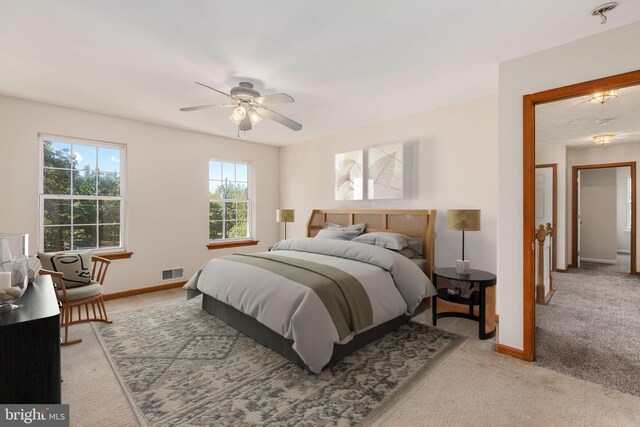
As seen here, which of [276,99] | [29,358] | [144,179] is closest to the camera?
[29,358]

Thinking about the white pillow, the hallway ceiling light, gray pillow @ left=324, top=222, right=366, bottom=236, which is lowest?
the white pillow

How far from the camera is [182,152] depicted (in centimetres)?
498

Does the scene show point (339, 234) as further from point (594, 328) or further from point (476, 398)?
point (594, 328)

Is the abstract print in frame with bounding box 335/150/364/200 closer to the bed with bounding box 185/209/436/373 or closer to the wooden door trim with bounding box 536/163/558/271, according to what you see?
the bed with bounding box 185/209/436/373

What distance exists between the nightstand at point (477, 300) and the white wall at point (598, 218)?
4.06ft

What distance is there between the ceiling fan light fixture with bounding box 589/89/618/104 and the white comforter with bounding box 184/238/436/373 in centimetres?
208

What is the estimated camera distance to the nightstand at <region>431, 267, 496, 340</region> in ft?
9.65

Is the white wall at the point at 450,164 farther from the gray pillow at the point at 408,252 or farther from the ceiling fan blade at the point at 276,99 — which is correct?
the ceiling fan blade at the point at 276,99

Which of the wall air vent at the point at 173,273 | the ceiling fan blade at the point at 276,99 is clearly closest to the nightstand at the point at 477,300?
the ceiling fan blade at the point at 276,99

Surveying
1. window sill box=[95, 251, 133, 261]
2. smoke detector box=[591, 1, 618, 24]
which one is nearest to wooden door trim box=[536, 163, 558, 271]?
smoke detector box=[591, 1, 618, 24]

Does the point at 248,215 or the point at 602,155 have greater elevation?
the point at 602,155

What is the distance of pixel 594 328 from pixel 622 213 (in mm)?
1630

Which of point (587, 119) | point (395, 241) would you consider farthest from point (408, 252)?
point (587, 119)

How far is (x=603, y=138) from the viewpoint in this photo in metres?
2.87
